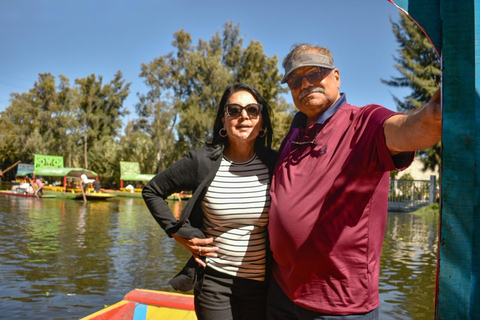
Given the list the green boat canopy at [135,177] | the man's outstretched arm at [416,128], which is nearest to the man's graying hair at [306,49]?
the man's outstretched arm at [416,128]

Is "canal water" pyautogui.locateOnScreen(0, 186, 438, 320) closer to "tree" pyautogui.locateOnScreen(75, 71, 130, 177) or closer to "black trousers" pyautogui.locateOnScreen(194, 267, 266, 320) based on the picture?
"black trousers" pyautogui.locateOnScreen(194, 267, 266, 320)

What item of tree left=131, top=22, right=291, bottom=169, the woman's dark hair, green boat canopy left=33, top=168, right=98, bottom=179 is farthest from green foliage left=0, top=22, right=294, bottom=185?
the woman's dark hair

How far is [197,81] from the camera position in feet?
106

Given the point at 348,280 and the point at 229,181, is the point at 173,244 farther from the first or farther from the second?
the point at 348,280

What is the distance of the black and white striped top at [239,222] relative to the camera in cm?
210

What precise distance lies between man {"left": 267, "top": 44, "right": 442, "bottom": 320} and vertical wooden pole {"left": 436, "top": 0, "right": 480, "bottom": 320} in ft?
A: 0.82

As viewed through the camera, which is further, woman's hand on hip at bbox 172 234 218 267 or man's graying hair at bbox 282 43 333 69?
woman's hand on hip at bbox 172 234 218 267

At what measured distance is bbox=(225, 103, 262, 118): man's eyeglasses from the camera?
2.25 m

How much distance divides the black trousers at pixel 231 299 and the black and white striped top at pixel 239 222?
0.04 metres

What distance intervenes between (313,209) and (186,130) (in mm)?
30139

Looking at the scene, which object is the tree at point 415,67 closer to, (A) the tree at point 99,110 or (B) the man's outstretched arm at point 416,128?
(B) the man's outstretched arm at point 416,128

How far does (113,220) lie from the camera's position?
14.6m

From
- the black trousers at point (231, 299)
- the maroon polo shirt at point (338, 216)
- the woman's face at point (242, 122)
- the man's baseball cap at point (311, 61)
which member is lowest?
the black trousers at point (231, 299)

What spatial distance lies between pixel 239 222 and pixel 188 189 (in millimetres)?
340
